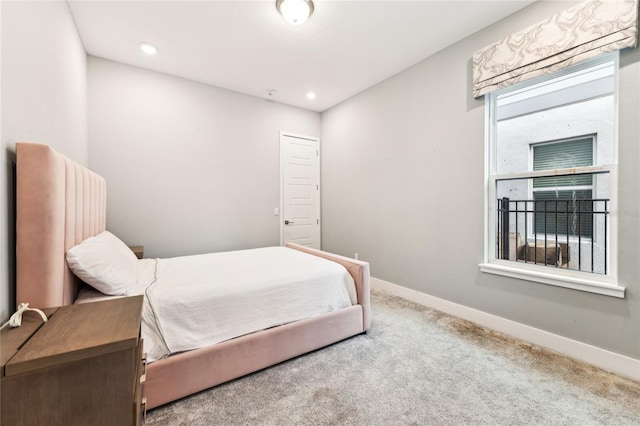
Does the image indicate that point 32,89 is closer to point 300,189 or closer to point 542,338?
point 300,189

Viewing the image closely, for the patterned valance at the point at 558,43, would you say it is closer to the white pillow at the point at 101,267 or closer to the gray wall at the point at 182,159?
the gray wall at the point at 182,159

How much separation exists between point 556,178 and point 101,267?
11.5 feet

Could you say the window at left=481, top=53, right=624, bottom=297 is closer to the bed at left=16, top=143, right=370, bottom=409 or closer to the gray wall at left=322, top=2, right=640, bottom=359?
the gray wall at left=322, top=2, right=640, bottom=359

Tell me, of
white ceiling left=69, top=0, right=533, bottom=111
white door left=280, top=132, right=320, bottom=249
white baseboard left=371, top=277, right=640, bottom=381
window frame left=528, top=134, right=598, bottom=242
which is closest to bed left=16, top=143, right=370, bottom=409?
white baseboard left=371, top=277, right=640, bottom=381

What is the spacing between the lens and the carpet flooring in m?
1.48

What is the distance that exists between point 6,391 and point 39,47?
1912 mm

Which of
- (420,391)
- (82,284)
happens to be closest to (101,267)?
(82,284)

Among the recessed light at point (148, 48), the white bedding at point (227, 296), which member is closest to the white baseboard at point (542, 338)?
the white bedding at point (227, 296)

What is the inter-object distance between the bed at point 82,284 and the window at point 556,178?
1517 mm

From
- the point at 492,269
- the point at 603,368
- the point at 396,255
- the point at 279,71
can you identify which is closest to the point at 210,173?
the point at 279,71

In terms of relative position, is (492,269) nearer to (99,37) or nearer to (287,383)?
(287,383)

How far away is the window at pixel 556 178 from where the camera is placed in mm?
1993

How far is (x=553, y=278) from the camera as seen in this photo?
213 centimetres

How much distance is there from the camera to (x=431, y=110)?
9.83 ft
